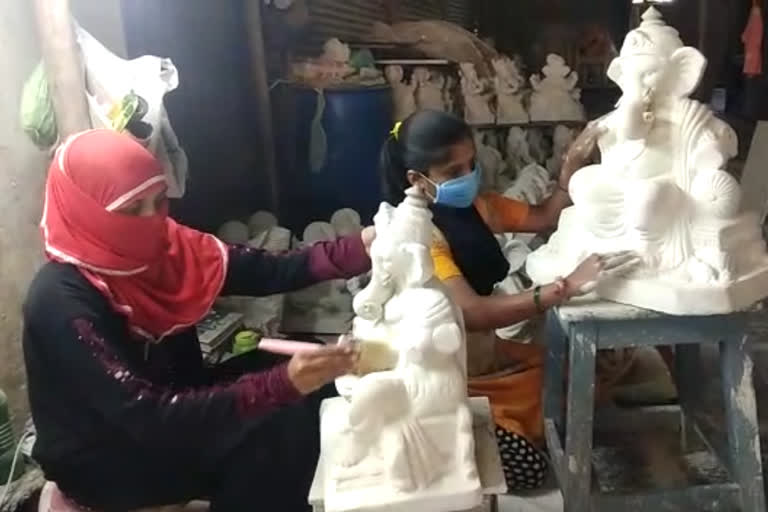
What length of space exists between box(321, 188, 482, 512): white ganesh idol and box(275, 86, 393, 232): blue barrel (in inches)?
85.8

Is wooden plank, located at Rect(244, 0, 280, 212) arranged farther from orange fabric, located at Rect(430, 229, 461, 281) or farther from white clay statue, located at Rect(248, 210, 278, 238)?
orange fabric, located at Rect(430, 229, 461, 281)

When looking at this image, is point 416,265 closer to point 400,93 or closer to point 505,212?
point 505,212

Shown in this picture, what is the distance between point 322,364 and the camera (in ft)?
4.72

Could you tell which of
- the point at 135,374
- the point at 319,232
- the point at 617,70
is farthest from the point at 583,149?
the point at 319,232

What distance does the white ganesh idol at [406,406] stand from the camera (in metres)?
1.36

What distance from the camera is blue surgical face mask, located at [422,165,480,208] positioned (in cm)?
191

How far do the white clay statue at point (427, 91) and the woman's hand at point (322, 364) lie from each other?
2498 millimetres

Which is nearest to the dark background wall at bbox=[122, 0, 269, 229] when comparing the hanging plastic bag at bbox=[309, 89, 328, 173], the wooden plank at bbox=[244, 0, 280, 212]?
the wooden plank at bbox=[244, 0, 280, 212]

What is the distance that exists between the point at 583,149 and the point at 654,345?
1.53ft

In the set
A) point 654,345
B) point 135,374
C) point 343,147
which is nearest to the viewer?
point 135,374

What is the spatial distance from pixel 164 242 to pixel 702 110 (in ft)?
3.62

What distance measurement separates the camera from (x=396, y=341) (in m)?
1.45

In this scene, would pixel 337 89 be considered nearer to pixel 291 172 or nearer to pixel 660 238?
pixel 291 172

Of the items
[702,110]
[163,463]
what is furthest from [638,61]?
[163,463]
